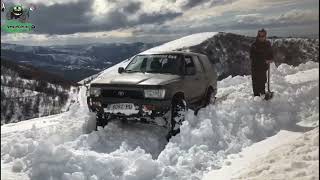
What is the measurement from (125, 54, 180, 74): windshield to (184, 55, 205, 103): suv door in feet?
0.64

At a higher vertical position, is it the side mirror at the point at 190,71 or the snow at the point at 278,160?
the side mirror at the point at 190,71

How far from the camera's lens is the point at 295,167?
7.16 metres

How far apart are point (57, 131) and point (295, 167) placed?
4.00m

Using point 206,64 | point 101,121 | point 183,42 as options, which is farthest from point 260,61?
point 101,121

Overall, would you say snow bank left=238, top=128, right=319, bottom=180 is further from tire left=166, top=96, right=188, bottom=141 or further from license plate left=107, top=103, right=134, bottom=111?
license plate left=107, top=103, right=134, bottom=111

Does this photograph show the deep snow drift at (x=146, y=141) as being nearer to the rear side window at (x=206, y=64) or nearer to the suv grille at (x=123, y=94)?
the suv grille at (x=123, y=94)

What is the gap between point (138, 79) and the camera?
9.46m

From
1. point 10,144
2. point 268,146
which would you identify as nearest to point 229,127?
point 268,146

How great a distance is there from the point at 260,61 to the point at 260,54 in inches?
5.6

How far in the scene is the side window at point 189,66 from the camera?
1020 cm

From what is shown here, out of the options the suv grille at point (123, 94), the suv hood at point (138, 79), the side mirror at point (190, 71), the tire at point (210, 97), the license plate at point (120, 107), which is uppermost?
the side mirror at point (190, 71)

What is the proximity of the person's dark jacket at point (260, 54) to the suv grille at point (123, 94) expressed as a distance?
280 cm

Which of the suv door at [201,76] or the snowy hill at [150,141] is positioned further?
the suv door at [201,76]

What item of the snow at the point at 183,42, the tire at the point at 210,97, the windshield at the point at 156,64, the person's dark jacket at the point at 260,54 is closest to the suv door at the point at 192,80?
the windshield at the point at 156,64
